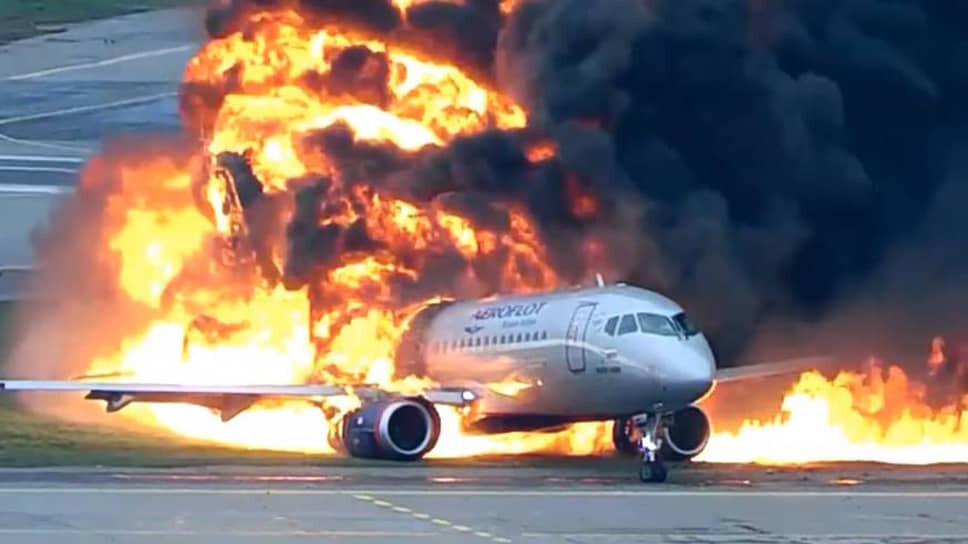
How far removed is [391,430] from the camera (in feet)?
160

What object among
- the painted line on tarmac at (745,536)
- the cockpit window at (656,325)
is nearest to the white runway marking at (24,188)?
the cockpit window at (656,325)

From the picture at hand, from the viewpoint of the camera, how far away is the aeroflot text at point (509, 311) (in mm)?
50125

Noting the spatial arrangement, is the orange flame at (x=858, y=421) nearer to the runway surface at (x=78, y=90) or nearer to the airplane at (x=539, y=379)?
the airplane at (x=539, y=379)

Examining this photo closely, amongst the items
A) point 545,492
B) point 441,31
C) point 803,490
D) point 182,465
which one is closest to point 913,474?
point 803,490

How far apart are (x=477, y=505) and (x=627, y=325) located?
12114mm

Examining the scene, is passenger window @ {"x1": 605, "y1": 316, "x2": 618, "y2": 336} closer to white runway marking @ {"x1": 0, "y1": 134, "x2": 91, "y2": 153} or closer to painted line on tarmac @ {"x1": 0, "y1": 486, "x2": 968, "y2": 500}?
painted line on tarmac @ {"x1": 0, "y1": 486, "x2": 968, "y2": 500}

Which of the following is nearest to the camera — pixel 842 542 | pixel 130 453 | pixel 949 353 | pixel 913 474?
pixel 842 542

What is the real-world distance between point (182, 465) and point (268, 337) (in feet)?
37.2

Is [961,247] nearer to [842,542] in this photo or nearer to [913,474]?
[913,474]

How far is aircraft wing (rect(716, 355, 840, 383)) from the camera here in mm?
51062

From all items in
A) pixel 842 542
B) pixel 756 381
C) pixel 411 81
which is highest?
pixel 411 81

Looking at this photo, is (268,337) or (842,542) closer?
(842,542)

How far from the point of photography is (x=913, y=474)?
4366 cm

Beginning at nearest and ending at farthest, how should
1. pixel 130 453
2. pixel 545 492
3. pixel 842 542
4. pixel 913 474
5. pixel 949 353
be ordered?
pixel 842 542 < pixel 545 492 < pixel 913 474 < pixel 130 453 < pixel 949 353
